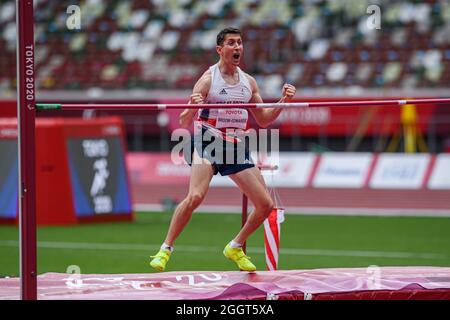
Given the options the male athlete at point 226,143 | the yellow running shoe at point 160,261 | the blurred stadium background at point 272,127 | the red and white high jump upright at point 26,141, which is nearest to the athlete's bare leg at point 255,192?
the male athlete at point 226,143

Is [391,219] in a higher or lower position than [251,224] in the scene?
lower

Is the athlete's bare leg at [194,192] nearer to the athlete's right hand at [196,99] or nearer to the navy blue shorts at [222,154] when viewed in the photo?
the navy blue shorts at [222,154]

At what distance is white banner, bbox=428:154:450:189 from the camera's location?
20.3m

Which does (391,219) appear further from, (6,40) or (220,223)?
(6,40)

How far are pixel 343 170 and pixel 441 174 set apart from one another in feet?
7.05

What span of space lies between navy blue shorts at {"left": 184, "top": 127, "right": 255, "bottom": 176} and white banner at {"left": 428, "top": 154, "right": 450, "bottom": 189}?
12.5 m

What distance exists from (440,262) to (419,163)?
8555 mm

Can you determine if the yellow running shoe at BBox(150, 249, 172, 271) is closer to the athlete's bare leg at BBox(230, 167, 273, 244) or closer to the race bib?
the athlete's bare leg at BBox(230, 167, 273, 244)

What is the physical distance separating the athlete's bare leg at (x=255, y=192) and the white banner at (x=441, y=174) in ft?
40.7

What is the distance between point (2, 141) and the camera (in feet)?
53.8

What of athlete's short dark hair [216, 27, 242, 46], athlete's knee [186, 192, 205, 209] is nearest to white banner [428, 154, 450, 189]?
athlete's short dark hair [216, 27, 242, 46]

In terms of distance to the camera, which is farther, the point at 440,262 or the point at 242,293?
the point at 440,262

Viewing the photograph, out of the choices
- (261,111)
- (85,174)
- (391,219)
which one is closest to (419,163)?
(391,219)

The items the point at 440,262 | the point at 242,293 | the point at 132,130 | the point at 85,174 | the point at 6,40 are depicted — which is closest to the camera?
the point at 242,293
